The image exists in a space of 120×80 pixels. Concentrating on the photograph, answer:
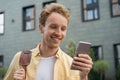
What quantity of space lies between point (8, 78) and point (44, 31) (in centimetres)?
45

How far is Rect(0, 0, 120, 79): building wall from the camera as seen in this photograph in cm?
1736

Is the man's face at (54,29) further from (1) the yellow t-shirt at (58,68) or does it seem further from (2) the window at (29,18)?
(2) the window at (29,18)

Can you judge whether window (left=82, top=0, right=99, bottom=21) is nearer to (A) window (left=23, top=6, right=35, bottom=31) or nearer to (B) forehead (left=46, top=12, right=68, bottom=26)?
(A) window (left=23, top=6, right=35, bottom=31)

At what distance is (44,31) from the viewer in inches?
98.0

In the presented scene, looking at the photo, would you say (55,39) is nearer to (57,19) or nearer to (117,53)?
(57,19)

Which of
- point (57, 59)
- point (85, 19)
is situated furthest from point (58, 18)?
point (85, 19)

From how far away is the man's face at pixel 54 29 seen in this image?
2.40m

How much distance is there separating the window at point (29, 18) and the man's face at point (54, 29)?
1759cm

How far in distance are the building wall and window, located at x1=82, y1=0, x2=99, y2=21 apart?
23 centimetres

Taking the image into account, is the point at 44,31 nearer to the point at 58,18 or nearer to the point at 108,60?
the point at 58,18

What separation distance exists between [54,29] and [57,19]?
8 centimetres

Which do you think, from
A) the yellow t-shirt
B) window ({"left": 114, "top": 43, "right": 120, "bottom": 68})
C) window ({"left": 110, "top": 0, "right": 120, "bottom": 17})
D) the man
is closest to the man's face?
the man

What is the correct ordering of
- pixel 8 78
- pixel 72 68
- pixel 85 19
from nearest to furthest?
1. pixel 72 68
2. pixel 8 78
3. pixel 85 19

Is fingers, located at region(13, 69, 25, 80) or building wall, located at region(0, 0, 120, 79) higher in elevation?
building wall, located at region(0, 0, 120, 79)
